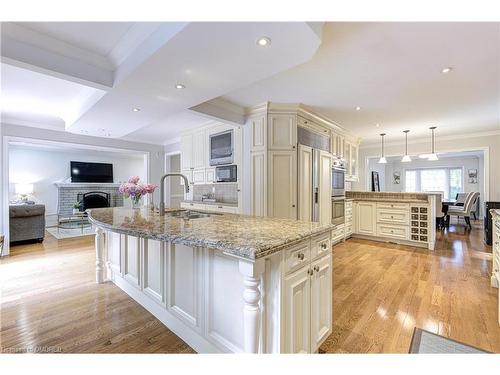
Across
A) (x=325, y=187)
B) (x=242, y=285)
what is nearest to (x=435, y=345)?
(x=242, y=285)

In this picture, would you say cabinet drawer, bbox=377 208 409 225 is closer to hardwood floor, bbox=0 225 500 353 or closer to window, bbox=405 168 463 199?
hardwood floor, bbox=0 225 500 353

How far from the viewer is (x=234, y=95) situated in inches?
119

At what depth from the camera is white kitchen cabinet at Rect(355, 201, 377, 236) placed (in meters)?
4.76

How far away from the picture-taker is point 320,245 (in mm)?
1562

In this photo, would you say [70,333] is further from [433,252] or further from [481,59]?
[433,252]

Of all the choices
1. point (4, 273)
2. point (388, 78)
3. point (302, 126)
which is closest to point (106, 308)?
point (4, 273)

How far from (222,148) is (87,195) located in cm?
633

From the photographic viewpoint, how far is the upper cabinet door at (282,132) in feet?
11.0

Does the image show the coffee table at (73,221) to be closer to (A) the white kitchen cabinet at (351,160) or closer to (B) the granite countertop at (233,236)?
(B) the granite countertop at (233,236)

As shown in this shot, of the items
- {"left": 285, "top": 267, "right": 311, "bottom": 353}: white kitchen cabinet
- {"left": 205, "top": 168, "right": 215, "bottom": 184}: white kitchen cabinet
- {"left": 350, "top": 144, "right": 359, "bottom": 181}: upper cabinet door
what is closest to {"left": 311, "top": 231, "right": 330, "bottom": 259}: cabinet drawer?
{"left": 285, "top": 267, "right": 311, "bottom": 353}: white kitchen cabinet

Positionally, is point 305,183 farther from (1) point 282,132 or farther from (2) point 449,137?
(2) point 449,137

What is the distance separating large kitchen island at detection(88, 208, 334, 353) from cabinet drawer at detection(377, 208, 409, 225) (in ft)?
11.8

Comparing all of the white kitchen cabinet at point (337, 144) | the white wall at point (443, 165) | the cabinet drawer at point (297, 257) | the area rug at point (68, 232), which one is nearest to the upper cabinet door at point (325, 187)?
the white kitchen cabinet at point (337, 144)
